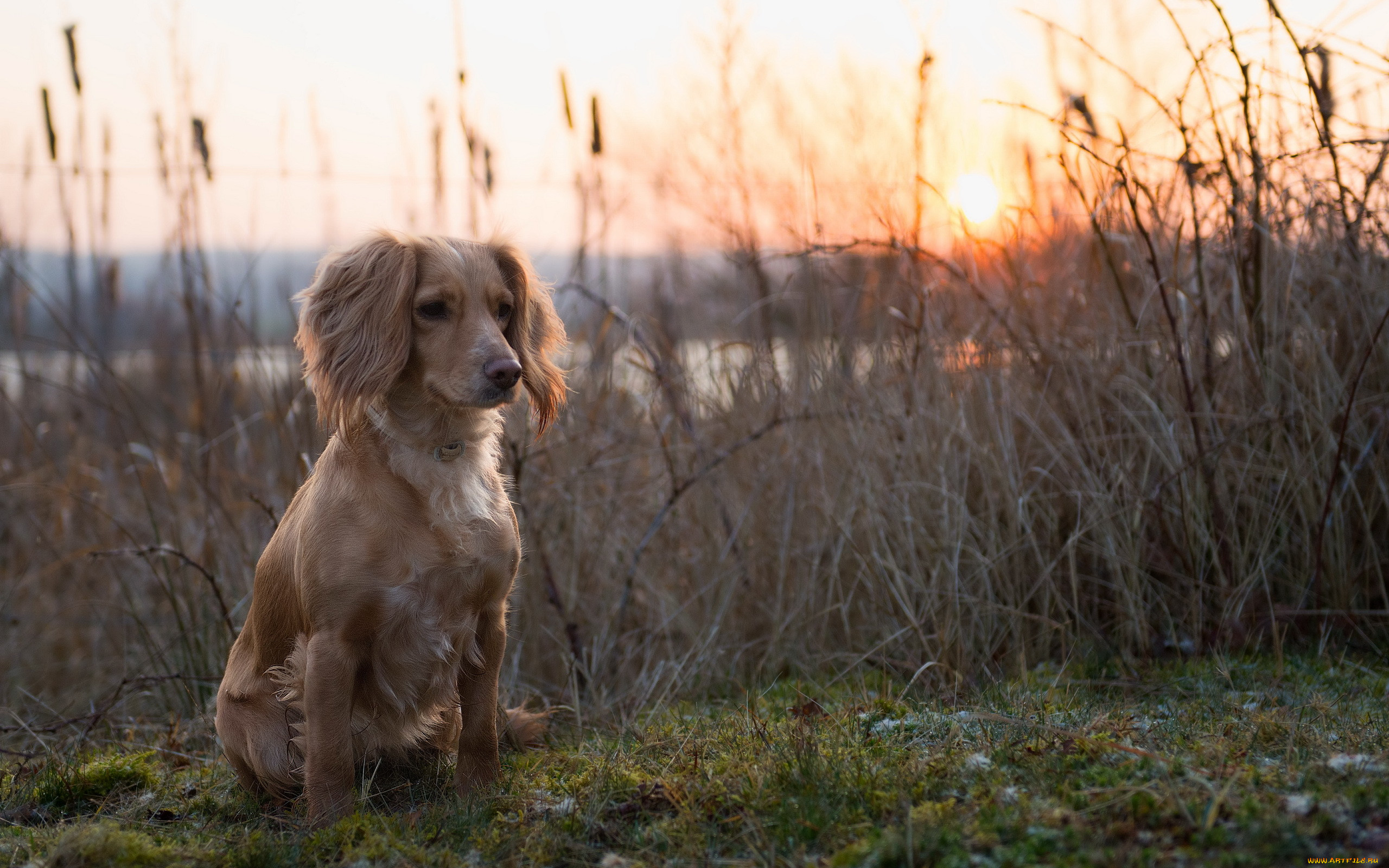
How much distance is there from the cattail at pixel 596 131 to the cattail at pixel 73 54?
2.13 meters

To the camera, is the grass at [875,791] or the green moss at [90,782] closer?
the grass at [875,791]

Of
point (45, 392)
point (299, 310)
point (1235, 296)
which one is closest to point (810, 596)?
point (1235, 296)

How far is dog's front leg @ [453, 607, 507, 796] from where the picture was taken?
9.20ft

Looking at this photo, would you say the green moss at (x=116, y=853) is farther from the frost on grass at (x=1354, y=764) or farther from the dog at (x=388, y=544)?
the frost on grass at (x=1354, y=764)

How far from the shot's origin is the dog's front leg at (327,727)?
101 inches

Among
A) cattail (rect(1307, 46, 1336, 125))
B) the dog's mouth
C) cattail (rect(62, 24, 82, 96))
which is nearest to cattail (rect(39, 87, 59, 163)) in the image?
cattail (rect(62, 24, 82, 96))

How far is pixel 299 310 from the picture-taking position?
9.73 ft

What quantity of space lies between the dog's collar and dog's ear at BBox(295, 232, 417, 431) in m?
0.04

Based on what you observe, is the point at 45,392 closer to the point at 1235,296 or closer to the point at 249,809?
the point at 249,809

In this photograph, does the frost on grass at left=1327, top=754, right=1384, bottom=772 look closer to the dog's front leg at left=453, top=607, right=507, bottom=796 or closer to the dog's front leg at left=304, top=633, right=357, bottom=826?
the dog's front leg at left=453, top=607, right=507, bottom=796

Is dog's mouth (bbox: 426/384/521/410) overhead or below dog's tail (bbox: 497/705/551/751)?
overhead

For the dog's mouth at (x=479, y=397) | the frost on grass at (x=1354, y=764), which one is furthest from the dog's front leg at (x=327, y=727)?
the frost on grass at (x=1354, y=764)

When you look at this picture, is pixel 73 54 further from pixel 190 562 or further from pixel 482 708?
pixel 482 708

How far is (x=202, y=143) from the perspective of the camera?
14.4 ft
